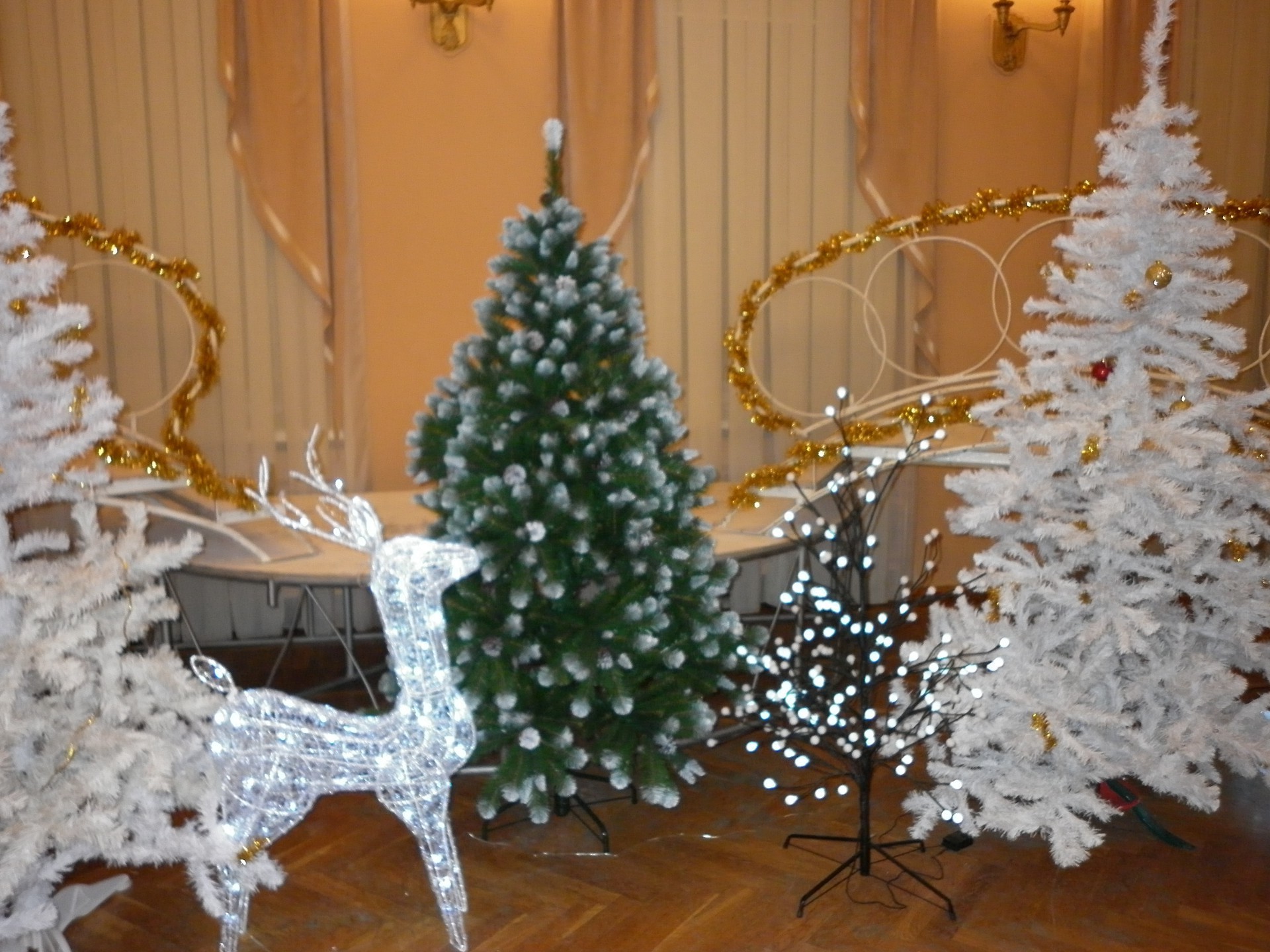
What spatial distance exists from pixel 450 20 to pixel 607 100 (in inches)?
27.5

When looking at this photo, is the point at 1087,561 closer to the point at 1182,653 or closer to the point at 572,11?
the point at 1182,653

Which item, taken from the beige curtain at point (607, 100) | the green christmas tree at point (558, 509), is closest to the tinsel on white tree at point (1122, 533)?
the green christmas tree at point (558, 509)

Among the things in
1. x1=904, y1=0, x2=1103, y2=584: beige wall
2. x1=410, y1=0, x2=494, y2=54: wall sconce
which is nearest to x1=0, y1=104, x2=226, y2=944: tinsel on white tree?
x1=410, y1=0, x2=494, y2=54: wall sconce

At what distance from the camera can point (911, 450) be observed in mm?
2576

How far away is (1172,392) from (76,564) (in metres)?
2.58

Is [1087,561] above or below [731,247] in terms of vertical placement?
below

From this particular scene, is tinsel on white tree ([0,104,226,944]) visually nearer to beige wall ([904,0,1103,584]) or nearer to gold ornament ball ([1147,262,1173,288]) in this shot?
gold ornament ball ([1147,262,1173,288])

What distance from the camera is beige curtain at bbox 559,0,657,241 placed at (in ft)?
14.9

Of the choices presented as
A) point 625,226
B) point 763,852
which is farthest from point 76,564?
point 625,226

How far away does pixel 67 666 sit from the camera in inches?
82.7

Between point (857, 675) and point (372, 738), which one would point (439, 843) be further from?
point (857, 675)

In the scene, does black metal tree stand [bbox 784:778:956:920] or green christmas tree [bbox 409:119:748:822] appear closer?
black metal tree stand [bbox 784:778:956:920]

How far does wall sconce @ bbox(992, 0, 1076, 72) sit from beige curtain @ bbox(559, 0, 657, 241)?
1.61 m

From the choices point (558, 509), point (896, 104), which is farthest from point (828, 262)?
point (558, 509)
